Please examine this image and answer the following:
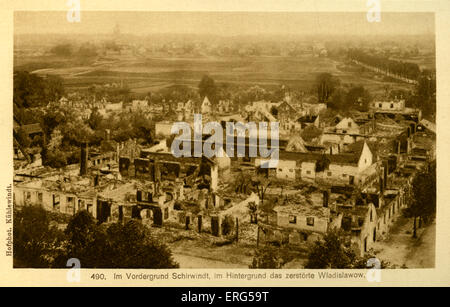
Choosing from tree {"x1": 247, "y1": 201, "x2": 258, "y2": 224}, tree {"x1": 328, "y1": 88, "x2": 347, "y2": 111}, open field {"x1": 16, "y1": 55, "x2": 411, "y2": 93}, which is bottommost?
tree {"x1": 247, "y1": 201, "x2": 258, "y2": 224}

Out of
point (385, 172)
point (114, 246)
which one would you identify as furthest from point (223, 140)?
point (385, 172)

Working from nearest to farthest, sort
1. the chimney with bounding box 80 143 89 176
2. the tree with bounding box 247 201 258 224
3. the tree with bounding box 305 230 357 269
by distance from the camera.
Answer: the tree with bounding box 305 230 357 269 < the tree with bounding box 247 201 258 224 < the chimney with bounding box 80 143 89 176

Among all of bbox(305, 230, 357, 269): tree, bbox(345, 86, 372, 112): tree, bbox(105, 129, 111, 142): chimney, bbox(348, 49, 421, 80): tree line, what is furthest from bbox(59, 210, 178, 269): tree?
bbox(348, 49, 421, 80): tree line

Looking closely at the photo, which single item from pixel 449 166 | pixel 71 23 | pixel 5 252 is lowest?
pixel 5 252

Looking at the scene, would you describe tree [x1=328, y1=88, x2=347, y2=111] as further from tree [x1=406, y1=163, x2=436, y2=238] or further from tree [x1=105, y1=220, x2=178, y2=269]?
tree [x1=105, y1=220, x2=178, y2=269]
